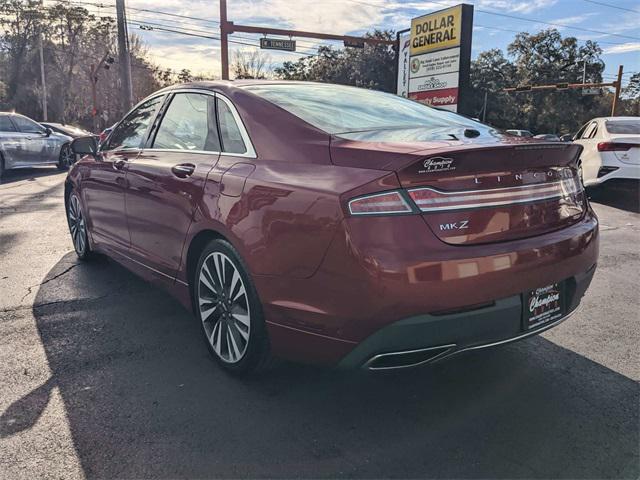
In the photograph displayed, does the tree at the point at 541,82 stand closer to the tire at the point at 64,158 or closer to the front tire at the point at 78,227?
the tire at the point at 64,158

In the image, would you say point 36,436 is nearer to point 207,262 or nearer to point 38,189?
point 207,262

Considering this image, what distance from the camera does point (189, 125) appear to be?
356cm

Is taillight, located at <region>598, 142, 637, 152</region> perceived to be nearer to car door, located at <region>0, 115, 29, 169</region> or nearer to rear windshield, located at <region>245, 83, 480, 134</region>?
rear windshield, located at <region>245, 83, 480, 134</region>

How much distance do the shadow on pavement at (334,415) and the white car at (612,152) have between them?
22.5 feet

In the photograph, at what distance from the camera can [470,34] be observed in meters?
14.8

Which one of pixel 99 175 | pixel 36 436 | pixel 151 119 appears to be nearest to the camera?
pixel 36 436

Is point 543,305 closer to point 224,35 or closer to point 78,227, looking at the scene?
point 78,227

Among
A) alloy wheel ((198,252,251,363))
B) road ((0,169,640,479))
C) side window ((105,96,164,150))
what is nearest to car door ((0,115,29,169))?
side window ((105,96,164,150))

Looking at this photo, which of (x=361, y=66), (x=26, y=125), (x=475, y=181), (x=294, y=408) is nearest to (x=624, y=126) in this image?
(x=475, y=181)

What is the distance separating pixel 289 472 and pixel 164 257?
5.75ft

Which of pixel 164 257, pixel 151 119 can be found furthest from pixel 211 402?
pixel 151 119

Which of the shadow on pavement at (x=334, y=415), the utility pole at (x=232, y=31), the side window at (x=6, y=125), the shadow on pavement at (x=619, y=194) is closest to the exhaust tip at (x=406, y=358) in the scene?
the shadow on pavement at (x=334, y=415)

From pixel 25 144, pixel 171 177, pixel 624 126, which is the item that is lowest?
pixel 25 144

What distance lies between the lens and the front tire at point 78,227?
514 centimetres
